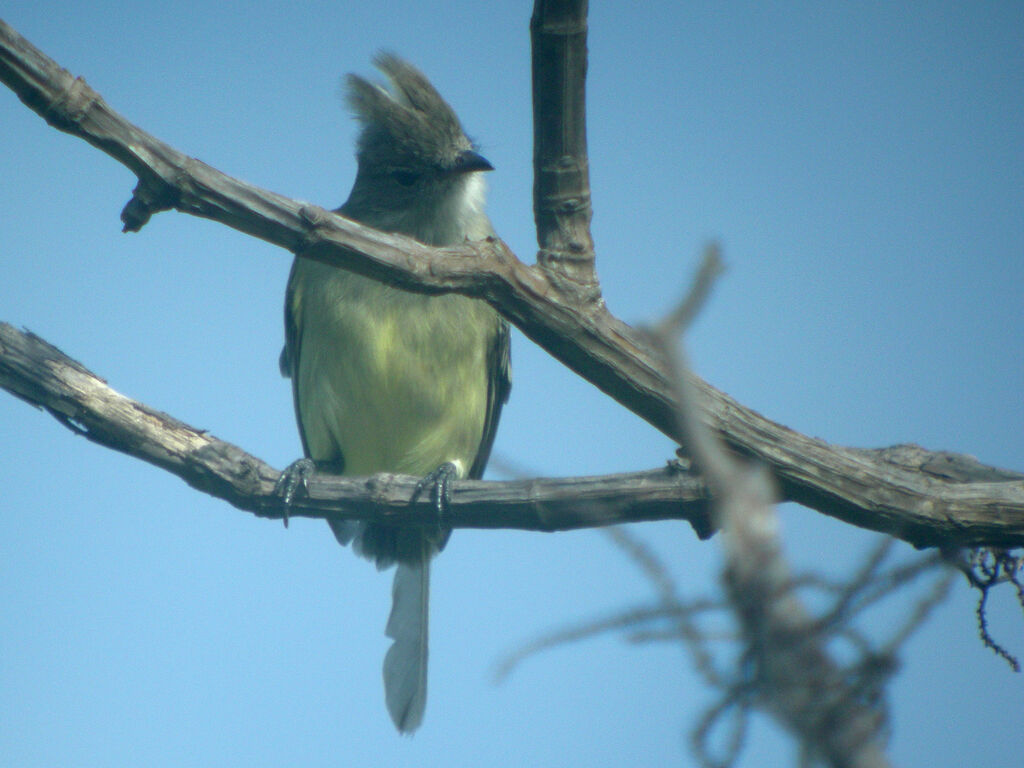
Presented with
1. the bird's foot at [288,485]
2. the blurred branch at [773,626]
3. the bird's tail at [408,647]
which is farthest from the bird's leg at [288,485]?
the blurred branch at [773,626]

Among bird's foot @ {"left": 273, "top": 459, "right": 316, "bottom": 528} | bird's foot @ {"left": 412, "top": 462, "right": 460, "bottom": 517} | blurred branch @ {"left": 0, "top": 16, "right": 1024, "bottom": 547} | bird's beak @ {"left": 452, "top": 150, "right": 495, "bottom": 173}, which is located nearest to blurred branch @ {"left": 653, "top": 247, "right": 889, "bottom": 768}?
blurred branch @ {"left": 0, "top": 16, "right": 1024, "bottom": 547}

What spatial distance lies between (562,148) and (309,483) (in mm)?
1829

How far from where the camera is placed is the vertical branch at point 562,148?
129 inches

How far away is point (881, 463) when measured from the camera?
12.0 ft

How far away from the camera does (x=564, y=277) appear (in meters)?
3.47

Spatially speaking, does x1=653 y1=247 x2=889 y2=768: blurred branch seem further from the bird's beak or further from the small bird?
the bird's beak

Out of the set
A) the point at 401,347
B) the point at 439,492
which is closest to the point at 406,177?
the point at 401,347

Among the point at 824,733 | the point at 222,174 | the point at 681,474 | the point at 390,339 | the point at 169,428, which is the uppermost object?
the point at 390,339

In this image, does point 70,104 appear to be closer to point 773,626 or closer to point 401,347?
point 773,626

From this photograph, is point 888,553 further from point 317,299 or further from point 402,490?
point 317,299

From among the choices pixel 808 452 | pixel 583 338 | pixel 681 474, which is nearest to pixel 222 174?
pixel 583 338

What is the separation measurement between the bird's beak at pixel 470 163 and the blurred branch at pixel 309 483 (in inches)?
94.0

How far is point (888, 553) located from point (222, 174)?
7.64 ft

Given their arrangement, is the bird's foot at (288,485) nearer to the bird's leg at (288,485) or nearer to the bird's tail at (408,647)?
the bird's leg at (288,485)
